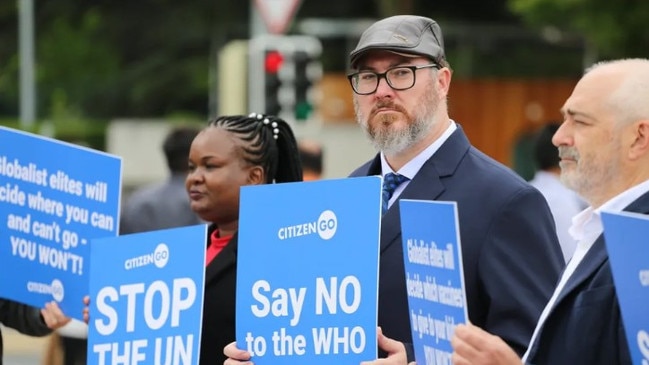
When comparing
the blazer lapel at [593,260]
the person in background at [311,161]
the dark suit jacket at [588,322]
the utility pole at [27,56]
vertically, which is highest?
the utility pole at [27,56]

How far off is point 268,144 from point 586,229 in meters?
1.72

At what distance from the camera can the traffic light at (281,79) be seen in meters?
15.2

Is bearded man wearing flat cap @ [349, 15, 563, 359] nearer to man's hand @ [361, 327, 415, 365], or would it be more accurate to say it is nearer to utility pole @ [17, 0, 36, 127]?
man's hand @ [361, 327, 415, 365]

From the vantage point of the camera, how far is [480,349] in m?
4.04

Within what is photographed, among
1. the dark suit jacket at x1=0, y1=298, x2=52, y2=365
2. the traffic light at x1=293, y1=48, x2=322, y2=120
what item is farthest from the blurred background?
the dark suit jacket at x1=0, y1=298, x2=52, y2=365

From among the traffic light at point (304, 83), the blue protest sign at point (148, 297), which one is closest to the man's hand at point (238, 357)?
the blue protest sign at point (148, 297)

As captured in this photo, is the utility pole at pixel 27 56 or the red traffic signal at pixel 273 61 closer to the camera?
the red traffic signal at pixel 273 61

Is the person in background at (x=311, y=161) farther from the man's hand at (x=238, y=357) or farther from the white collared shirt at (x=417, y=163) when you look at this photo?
the man's hand at (x=238, y=357)

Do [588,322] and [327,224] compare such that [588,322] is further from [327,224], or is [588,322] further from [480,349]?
[327,224]

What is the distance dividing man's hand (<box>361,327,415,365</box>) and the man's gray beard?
0.63 metres

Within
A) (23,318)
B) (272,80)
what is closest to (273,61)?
(272,80)

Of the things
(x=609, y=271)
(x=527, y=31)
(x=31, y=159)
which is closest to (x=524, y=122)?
(x=527, y=31)

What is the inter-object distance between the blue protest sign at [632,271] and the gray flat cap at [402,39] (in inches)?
58.4

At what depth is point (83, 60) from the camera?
3139 cm
